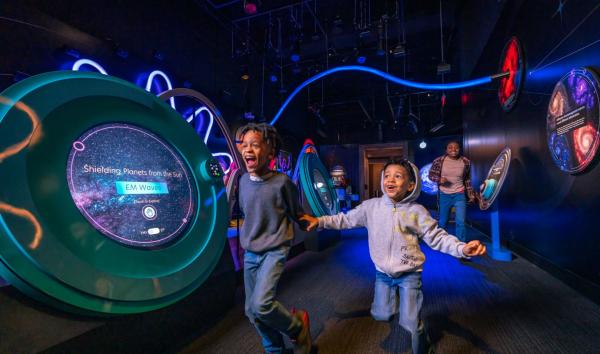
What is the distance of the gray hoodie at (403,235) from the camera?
65.8 inches

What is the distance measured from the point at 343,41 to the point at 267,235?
632 cm

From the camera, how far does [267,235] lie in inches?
62.4

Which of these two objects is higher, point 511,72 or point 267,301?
point 511,72

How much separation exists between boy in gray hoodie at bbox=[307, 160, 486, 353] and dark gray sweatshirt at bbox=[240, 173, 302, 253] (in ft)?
0.60

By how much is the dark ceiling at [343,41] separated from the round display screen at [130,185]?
3.15 metres

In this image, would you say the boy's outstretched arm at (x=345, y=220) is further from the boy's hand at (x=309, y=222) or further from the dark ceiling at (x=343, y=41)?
the dark ceiling at (x=343, y=41)

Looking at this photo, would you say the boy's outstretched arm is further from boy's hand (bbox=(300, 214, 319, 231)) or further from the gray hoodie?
boy's hand (bbox=(300, 214, 319, 231))

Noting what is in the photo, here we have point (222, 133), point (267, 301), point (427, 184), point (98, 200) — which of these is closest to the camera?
point (98, 200)

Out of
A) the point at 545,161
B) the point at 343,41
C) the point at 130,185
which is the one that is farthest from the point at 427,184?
the point at 130,185

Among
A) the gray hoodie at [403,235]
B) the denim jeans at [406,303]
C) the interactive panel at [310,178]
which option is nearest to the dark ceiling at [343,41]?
the interactive panel at [310,178]

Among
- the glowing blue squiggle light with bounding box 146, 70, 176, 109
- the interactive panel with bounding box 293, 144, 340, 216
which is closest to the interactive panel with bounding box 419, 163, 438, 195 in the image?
the interactive panel with bounding box 293, 144, 340, 216

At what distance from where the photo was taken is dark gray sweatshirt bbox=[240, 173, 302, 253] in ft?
5.20

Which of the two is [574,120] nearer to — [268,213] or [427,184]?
[268,213]

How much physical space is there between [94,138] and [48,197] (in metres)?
0.40
